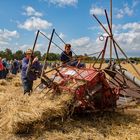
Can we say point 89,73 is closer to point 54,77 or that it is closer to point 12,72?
point 54,77

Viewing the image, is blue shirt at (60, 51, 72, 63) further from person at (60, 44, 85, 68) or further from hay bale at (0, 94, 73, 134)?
hay bale at (0, 94, 73, 134)

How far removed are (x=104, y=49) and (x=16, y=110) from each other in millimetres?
2606

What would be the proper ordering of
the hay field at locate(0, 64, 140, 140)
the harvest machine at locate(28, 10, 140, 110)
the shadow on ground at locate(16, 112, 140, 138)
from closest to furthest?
1. the hay field at locate(0, 64, 140, 140)
2. the shadow on ground at locate(16, 112, 140, 138)
3. the harvest machine at locate(28, 10, 140, 110)

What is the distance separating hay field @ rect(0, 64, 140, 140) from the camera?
6863mm

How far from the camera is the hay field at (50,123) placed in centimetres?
686

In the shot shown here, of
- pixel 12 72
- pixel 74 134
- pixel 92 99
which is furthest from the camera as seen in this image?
pixel 12 72

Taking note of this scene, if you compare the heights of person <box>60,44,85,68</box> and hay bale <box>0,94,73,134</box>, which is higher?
person <box>60,44,85,68</box>

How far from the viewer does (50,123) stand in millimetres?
7344

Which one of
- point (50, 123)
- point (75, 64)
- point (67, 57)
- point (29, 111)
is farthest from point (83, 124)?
point (67, 57)

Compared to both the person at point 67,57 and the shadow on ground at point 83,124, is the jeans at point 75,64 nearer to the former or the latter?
the person at point 67,57

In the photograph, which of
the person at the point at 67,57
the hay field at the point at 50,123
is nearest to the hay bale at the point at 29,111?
the hay field at the point at 50,123

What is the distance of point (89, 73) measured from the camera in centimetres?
836

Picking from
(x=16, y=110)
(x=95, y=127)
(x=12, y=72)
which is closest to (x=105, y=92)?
(x=95, y=127)

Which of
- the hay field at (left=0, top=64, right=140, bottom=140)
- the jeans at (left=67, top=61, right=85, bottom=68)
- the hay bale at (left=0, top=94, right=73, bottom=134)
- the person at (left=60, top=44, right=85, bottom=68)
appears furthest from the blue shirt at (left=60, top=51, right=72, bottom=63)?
the hay bale at (left=0, top=94, right=73, bottom=134)
